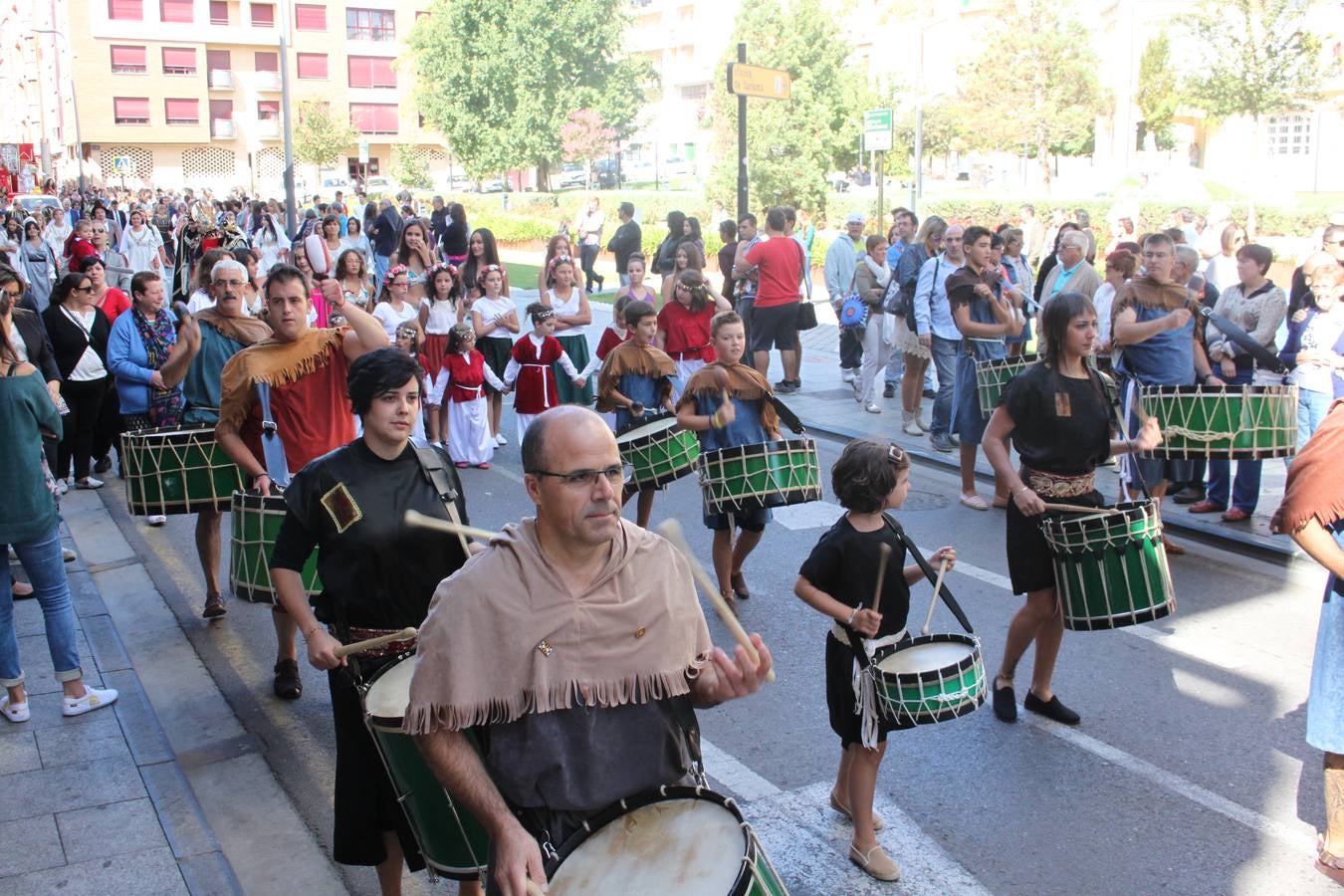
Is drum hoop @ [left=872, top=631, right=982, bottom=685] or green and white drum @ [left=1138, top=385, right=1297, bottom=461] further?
green and white drum @ [left=1138, top=385, right=1297, bottom=461]

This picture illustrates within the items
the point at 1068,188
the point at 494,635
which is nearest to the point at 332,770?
the point at 494,635

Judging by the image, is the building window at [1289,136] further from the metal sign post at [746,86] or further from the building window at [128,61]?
the building window at [128,61]

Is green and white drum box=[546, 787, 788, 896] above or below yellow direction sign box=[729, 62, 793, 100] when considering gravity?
below

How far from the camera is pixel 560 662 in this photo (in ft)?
9.22

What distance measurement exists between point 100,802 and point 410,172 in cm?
6790

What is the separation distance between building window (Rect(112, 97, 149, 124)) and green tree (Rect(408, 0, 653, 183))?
27075 mm

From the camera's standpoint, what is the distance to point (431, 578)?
13.7ft

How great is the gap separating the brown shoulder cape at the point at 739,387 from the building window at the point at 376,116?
7895cm

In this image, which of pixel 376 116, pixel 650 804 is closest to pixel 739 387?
pixel 650 804

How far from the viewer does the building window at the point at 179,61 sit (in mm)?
78312

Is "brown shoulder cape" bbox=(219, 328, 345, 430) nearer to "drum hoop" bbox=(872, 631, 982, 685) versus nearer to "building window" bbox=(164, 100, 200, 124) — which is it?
"drum hoop" bbox=(872, 631, 982, 685)

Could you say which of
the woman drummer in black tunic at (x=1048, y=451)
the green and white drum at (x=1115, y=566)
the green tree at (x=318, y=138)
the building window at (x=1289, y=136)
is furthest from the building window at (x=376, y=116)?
the green and white drum at (x=1115, y=566)

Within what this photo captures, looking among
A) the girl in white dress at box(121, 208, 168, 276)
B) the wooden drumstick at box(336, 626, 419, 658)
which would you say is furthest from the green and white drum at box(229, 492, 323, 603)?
the girl in white dress at box(121, 208, 168, 276)

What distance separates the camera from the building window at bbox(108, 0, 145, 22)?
7594 centimetres
